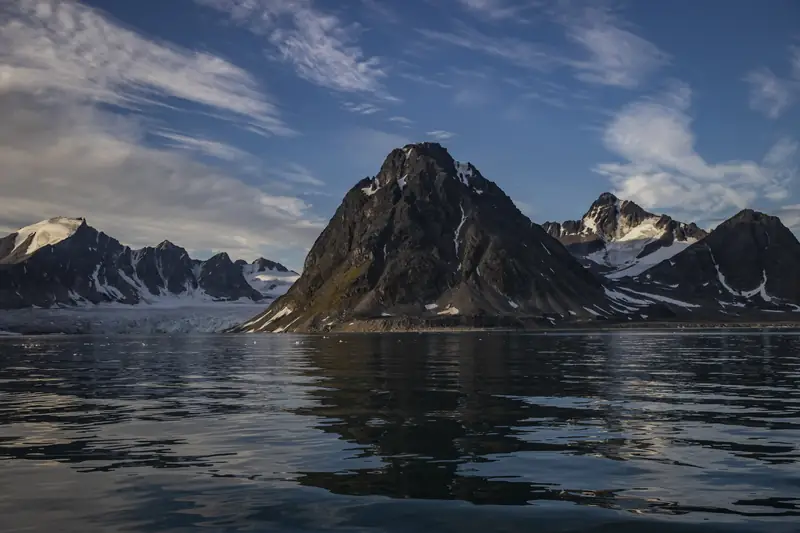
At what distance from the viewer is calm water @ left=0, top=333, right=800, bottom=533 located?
19047mm

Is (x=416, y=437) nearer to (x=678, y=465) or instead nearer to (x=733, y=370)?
(x=678, y=465)

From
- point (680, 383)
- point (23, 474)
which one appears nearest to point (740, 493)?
point (23, 474)

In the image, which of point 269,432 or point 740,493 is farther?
point 269,432

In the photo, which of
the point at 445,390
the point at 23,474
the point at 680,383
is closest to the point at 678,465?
the point at 23,474

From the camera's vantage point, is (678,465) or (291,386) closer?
(678,465)

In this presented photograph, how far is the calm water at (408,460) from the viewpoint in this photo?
750 inches

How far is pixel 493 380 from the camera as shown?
2468 inches

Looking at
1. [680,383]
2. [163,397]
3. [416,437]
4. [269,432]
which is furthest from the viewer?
[680,383]

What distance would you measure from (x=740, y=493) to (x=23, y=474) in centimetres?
2357

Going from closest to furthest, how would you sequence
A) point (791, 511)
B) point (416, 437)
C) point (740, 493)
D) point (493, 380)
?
point (791, 511) < point (740, 493) < point (416, 437) < point (493, 380)

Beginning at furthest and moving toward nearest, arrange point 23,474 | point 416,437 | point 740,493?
point 416,437 < point 23,474 < point 740,493

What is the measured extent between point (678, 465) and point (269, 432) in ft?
60.8

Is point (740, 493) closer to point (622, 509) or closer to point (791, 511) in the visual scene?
point (791, 511)

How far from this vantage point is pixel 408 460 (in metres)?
26.4
